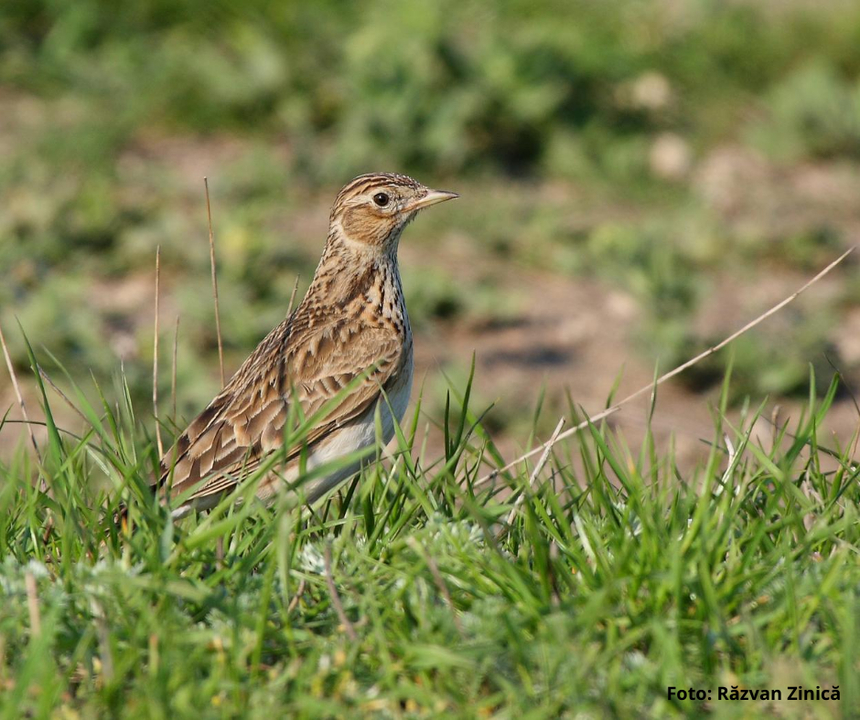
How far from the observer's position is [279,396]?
494 cm

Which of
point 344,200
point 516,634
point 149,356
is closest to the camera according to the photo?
point 516,634

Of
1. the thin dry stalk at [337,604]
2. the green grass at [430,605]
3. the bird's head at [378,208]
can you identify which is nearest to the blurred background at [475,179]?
the bird's head at [378,208]

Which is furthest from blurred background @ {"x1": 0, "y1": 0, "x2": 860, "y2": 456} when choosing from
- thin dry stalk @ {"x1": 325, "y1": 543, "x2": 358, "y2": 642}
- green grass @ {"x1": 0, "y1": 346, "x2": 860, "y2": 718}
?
thin dry stalk @ {"x1": 325, "y1": 543, "x2": 358, "y2": 642}

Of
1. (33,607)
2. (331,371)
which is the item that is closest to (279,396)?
(331,371)

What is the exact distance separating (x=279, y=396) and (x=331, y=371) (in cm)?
29

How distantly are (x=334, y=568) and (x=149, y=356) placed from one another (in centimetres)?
416

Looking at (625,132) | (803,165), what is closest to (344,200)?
(625,132)

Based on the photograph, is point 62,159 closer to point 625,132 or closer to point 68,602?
point 625,132

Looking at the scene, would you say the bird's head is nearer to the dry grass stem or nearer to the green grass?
the green grass

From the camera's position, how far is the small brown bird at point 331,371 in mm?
4676

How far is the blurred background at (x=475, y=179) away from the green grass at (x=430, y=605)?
10.0 feet

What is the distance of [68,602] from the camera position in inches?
135

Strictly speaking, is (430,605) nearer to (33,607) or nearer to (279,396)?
(33,607)

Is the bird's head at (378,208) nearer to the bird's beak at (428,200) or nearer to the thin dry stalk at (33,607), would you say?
the bird's beak at (428,200)
